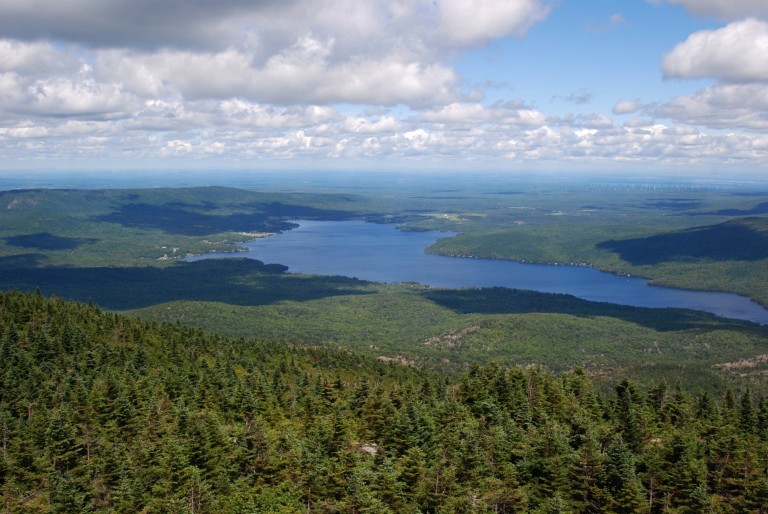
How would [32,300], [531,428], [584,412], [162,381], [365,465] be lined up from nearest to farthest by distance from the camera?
1. [365,465]
2. [531,428]
3. [584,412]
4. [162,381]
5. [32,300]

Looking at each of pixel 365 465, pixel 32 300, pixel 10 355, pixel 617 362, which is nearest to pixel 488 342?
pixel 617 362

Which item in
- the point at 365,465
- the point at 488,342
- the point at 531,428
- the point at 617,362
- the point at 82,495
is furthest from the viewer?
the point at 488,342

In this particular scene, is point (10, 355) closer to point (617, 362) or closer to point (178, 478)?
point (178, 478)

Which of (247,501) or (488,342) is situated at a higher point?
(247,501)

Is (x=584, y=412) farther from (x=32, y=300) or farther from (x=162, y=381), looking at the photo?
(x=32, y=300)

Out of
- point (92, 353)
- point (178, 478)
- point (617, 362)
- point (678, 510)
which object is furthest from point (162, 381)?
point (617, 362)

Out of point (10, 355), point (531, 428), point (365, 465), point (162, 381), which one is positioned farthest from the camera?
point (10, 355)

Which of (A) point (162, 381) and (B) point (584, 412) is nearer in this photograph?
(B) point (584, 412)
